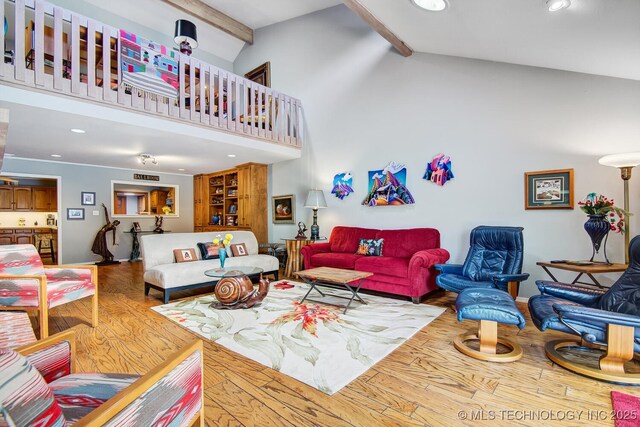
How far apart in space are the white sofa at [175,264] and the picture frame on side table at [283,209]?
1.65 m

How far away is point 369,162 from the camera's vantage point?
551 centimetres

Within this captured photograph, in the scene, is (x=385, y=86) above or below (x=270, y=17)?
below

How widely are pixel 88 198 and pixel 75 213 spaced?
41cm

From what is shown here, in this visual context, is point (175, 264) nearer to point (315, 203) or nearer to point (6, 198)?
point (315, 203)

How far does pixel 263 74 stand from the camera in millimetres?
7516

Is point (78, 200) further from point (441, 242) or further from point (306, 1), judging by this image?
point (441, 242)

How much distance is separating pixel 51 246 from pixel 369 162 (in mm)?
8457

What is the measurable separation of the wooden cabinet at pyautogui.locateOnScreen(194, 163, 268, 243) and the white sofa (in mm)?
1824

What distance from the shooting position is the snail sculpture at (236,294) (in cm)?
366

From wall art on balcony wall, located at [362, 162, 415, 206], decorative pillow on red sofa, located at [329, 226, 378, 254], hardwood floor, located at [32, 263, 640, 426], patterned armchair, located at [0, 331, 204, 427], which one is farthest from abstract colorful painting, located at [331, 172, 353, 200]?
patterned armchair, located at [0, 331, 204, 427]

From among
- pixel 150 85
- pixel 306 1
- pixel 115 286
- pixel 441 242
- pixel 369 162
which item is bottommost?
pixel 115 286

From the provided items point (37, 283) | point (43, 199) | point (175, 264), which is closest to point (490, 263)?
point (175, 264)

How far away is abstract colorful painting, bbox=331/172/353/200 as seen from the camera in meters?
5.77

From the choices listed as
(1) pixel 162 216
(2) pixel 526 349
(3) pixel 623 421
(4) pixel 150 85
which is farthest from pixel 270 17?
(3) pixel 623 421
